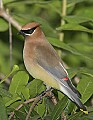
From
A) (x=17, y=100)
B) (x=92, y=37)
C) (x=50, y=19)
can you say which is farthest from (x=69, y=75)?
(x=50, y=19)

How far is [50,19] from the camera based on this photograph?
5598mm

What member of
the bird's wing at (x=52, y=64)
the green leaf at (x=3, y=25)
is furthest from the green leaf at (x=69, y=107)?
the green leaf at (x=3, y=25)

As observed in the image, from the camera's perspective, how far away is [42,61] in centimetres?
312

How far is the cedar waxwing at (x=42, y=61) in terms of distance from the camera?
2.91m

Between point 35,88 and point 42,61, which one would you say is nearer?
point 35,88

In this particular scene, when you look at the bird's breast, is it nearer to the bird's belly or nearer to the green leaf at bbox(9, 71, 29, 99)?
the bird's belly

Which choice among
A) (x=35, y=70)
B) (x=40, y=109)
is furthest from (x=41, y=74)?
(x=40, y=109)

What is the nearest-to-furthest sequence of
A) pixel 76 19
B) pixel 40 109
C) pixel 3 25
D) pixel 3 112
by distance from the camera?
pixel 3 112, pixel 40 109, pixel 76 19, pixel 3 25

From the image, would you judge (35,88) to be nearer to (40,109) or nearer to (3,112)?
(40,109)

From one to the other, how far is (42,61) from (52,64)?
0.38ft

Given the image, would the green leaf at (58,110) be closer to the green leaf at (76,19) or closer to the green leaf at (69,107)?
the green leaf at (69,107)

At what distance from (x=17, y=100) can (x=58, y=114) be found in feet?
0.78

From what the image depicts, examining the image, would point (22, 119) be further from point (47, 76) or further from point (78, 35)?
point (78, 35)

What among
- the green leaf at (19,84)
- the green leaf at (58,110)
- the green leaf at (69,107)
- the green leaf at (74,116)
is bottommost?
the green leaf at (69,107)
